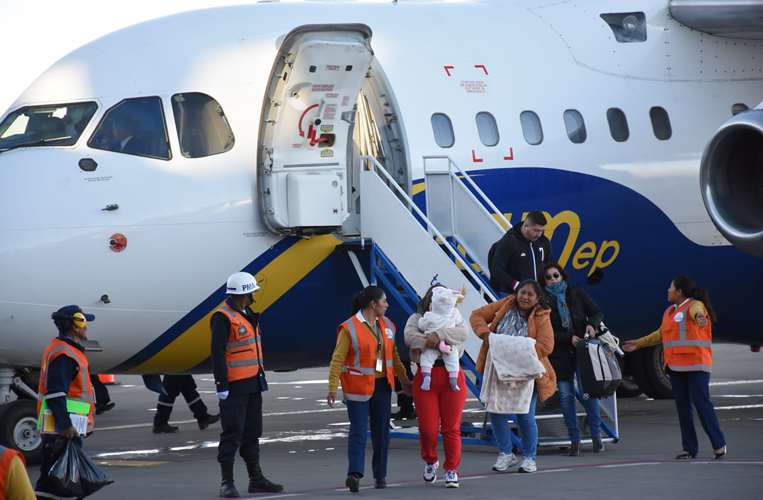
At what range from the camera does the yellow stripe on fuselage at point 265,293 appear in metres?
13.7

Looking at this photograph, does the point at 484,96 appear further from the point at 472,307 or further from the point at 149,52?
the point at 149,52

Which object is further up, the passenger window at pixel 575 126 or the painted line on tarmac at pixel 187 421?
the passenger window at pixel 575 126

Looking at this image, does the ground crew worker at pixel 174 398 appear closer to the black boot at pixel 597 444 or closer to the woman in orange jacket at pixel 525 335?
the black boot at pixel 597 444

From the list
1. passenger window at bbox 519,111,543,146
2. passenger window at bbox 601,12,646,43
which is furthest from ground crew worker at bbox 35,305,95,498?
passenger window at bbox 601,12,646,43

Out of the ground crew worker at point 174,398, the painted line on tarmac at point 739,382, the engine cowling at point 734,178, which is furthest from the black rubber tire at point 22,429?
the painted line on tarmac at point 739,382

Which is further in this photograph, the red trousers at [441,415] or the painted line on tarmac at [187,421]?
the painted line on tarmac at [187,421]

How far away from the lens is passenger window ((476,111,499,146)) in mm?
15156

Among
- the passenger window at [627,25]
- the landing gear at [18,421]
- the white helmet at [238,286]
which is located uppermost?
the passenger window at [627,25]


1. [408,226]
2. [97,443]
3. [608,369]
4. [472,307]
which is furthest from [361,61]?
[97,443]

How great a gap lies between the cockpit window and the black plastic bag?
4.08m

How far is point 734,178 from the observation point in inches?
568

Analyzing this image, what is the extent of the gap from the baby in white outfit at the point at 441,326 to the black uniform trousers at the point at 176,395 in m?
6.03

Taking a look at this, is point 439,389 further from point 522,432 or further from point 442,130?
point 442,130

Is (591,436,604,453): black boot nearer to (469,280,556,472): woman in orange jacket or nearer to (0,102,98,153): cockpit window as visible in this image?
(469,280,556,472): woman in orange jacket
